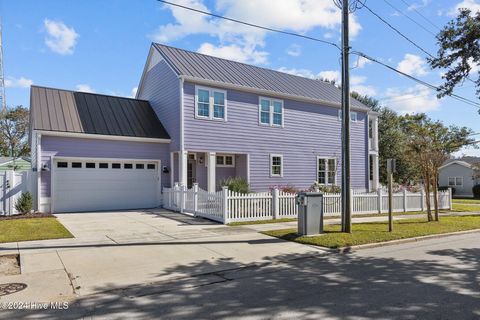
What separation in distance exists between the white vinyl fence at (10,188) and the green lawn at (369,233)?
10283 mm

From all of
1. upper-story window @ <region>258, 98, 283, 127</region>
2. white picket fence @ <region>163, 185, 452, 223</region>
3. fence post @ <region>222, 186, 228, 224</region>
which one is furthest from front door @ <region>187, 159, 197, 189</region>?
fence post @ <region>222, 186, 228, 224</region>

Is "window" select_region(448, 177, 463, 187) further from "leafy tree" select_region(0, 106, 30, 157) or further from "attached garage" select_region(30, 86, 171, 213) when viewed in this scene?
"leafy tree" select_region(0, 106, 30, 157)

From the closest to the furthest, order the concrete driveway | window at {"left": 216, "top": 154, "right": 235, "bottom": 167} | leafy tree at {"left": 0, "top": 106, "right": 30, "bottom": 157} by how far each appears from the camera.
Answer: the concrete driveway
window at {"left": 216, "top": 154, "right": 235, "bottom": 167}
leafy tree at {"left": 0, "top": 106, "right": 30, "bottom": 157}

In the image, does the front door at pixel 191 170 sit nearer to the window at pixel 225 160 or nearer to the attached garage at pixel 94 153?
the window at pixel 225 160

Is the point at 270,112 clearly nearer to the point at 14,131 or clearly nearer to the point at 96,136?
the point at 96,136

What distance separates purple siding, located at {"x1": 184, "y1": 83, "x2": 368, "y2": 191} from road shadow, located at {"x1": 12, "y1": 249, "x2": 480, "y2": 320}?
442 inches

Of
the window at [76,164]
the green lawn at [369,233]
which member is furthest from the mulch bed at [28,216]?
the green lawn at [369,233]

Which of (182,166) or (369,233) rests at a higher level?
(182,166)

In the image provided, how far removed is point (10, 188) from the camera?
15.1m

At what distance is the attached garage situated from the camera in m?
16.0

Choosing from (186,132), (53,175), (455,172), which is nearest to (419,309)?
(186,132)

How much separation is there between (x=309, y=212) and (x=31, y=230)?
782 centimetres

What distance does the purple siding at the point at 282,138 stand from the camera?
18.4 metres

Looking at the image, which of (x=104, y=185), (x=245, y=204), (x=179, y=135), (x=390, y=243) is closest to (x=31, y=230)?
(x=104, y=185)
